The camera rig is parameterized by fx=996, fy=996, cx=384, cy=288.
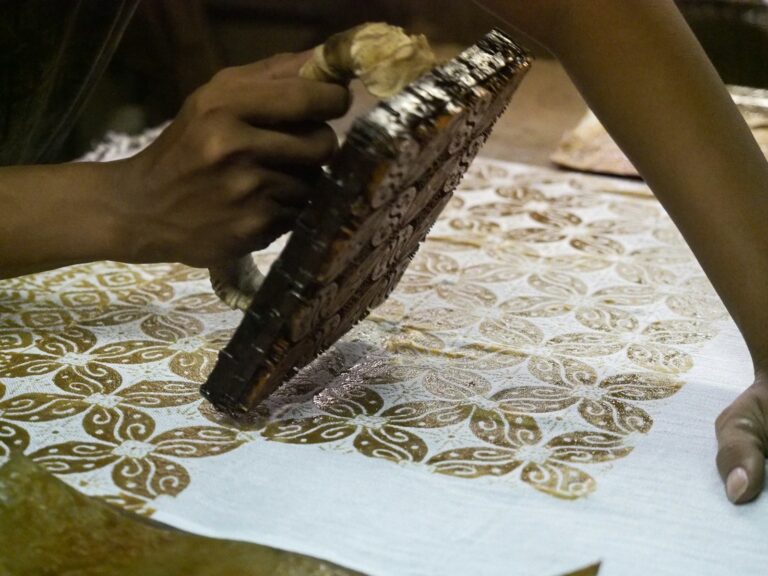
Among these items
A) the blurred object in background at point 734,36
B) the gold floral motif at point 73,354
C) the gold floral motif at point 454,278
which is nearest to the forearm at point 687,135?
the gold floral motif at point 454,278

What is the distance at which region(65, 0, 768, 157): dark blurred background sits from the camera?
255cm

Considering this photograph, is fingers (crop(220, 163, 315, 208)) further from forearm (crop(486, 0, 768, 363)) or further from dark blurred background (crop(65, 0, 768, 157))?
dark blurred background (crop(65, 0, 768, 157))

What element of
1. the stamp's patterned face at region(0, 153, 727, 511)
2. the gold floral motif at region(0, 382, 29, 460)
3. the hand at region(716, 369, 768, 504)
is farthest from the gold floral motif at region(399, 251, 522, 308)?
the gold floral motif at region(0, 382, 29, 460)

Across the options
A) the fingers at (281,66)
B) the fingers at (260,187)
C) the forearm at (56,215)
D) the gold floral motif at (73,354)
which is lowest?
the gold floral motif at (73,354)

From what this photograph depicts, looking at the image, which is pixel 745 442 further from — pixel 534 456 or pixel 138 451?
pixel 138 451

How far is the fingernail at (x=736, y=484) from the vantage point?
872mm

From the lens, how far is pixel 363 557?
794mm

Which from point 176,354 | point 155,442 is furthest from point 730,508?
point 176,354

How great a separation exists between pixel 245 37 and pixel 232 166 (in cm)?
239

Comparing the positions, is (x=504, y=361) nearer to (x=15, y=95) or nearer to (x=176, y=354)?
(x=176, y=354)

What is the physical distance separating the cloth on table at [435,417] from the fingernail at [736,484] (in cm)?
1

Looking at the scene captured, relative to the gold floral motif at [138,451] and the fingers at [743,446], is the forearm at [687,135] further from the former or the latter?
the gold floral motif at [138,451]

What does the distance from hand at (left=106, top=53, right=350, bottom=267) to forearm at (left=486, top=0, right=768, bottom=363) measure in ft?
0.99

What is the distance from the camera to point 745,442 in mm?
917
